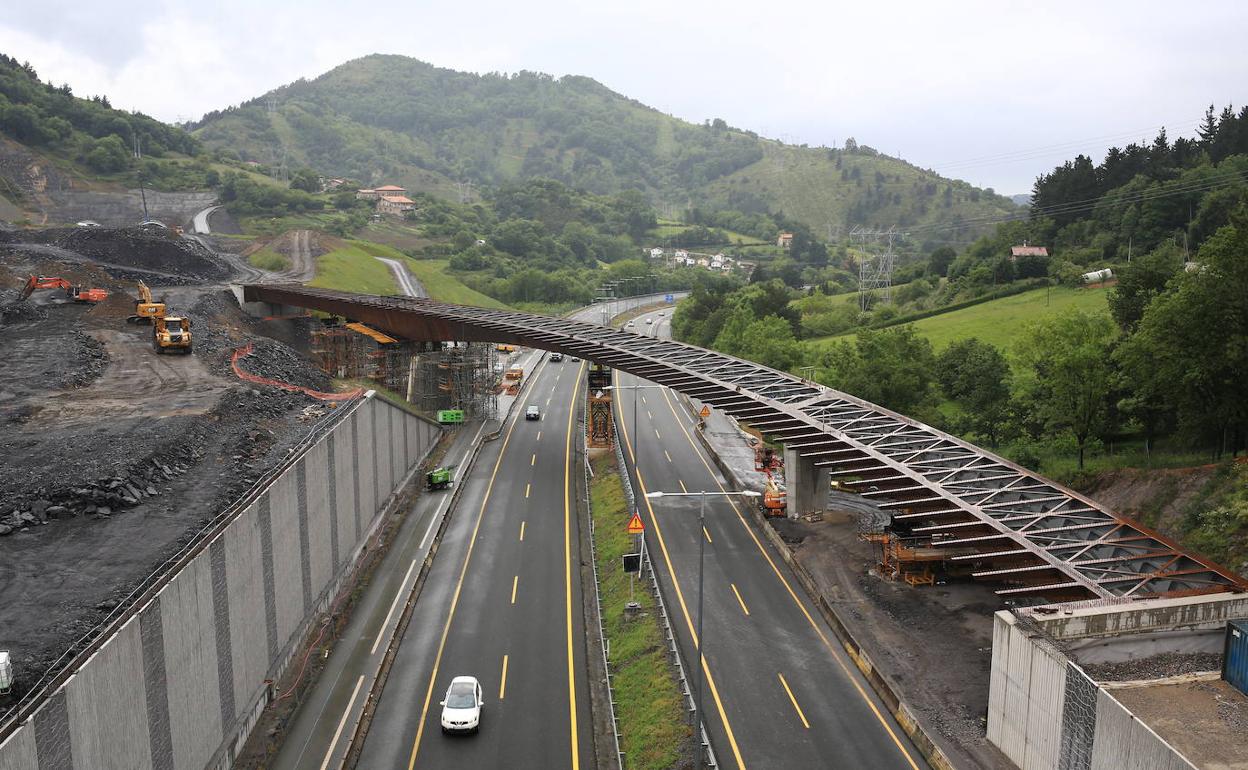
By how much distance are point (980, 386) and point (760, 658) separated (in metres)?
38.4

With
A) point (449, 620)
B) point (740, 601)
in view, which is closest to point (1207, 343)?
point (740, 601)

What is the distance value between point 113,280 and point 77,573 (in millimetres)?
69820

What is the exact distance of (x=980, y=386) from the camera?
67188 millimetres

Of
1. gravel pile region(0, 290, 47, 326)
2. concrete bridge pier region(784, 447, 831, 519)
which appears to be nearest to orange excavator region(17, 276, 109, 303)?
gravel pile region(0, 290, 47, 326)

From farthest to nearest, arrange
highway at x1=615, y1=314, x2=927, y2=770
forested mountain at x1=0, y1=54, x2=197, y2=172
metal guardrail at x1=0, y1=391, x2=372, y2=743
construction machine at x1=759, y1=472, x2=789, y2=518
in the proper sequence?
forested mountain at x1=0, y1=54, x2=197, y2=172
construction machine at x1=759, y1=472, x2=789, y2=518
highway at x1=615, y1=314, x2=927, y2=770
metal guardrail at x1=0, y1=391, x2=372, y2=743

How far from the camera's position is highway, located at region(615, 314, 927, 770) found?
1204 inches

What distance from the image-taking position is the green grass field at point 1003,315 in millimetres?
91750

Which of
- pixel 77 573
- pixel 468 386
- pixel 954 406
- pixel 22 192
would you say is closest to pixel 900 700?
pixel 77 573

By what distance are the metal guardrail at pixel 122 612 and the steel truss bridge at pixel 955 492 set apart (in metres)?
26.3

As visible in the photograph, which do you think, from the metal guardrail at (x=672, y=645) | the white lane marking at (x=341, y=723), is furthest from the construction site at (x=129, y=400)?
the metal guardrail at (x=672, y=645)

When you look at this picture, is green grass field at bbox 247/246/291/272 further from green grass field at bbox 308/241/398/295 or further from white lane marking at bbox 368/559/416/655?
white lane marking at bbox 368/559/416/655

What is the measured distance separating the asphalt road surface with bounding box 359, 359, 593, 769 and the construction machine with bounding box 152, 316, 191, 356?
23.4 metres

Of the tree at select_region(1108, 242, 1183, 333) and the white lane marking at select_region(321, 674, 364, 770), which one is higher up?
the tree at select_region(1108, 242, 1183, 333)

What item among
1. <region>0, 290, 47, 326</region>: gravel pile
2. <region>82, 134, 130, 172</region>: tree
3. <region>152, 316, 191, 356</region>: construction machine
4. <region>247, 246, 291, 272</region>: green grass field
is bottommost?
<region>152, 316, 191, 356</region>: construction machine
